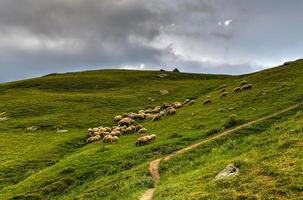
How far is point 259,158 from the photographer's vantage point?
29125mm

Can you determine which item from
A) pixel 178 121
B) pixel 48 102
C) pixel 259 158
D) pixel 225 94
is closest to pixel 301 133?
pixel 259 158

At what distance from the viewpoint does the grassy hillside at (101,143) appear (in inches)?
1409

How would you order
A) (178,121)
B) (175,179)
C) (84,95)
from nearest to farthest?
(175,179), (178,121), (84,95)

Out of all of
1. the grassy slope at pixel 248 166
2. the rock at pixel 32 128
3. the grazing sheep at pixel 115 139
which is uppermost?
the grassy slope at pixel 248 166

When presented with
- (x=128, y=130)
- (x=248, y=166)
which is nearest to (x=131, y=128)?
(x=128, y=130)

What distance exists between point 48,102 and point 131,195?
58.4 m

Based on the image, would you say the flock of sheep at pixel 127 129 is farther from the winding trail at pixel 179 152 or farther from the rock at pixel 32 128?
the rock at pixel 32 128

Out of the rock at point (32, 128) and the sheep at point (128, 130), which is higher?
the sheep at point (128, 130)

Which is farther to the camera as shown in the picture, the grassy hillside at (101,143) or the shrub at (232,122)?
the shrub at (232,122)

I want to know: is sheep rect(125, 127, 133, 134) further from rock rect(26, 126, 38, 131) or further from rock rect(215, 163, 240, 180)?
rock rect(215, 163, 240, 180)

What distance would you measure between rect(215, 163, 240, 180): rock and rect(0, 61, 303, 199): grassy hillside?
89cm

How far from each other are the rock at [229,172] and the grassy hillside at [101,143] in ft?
2.91

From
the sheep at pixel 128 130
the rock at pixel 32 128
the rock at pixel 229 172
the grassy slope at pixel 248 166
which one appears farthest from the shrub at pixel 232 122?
the rock at pixel 32 128

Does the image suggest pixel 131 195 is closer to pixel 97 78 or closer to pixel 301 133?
pixel 301 133
